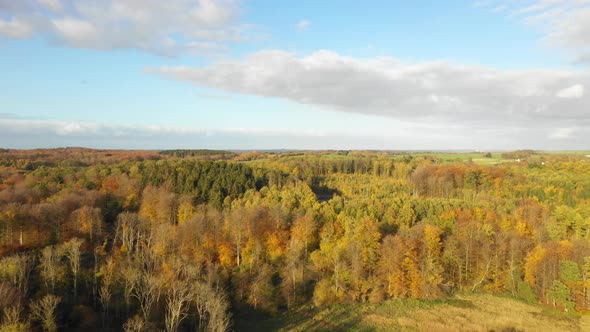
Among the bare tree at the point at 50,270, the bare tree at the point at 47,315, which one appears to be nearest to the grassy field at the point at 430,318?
the bare tree at the point at 47,315

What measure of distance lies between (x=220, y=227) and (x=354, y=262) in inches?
829

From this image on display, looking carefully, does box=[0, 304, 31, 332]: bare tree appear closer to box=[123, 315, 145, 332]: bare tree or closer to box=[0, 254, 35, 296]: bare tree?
box=[123, 315, 145, 332]: bare tree

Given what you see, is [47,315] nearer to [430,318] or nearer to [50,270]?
[50,270]

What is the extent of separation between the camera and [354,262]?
41.2 meters

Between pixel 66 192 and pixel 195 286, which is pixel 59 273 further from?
pixel 66 192

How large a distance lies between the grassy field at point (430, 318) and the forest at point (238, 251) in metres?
1.86

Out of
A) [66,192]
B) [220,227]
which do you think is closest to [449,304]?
[220,227]

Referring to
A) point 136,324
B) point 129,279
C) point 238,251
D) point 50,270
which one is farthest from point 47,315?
point 238,251

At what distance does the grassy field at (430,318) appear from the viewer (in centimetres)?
3212

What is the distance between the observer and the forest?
1288 inches

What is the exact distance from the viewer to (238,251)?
47875mm

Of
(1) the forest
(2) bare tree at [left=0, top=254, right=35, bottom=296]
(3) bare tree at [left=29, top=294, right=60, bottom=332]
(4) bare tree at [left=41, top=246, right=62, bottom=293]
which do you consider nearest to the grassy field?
(1) the forest

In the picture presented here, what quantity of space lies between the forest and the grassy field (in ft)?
6.11

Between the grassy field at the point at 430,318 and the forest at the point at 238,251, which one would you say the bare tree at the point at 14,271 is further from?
the grassy field at the point at 430,318
